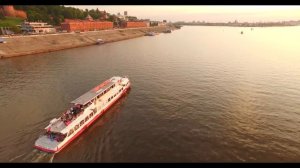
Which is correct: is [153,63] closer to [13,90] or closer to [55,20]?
[13,90]

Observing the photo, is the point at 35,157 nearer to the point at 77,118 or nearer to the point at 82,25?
the point at 77,118

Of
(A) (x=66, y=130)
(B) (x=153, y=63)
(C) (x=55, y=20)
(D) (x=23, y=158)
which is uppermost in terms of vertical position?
(C) (x=55, y=20)

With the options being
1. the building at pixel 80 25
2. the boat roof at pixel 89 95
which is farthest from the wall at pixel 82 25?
the boat roof at pixel 89 95

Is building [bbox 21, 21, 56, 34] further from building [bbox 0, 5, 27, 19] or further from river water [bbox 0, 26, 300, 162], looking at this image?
river water [bbox 0, 26, 300, 162]

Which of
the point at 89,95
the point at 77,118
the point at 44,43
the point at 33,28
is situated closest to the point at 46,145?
the point at 77,118

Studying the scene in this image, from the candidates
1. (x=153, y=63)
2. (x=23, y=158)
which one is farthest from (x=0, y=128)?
(x=153, y=63)
